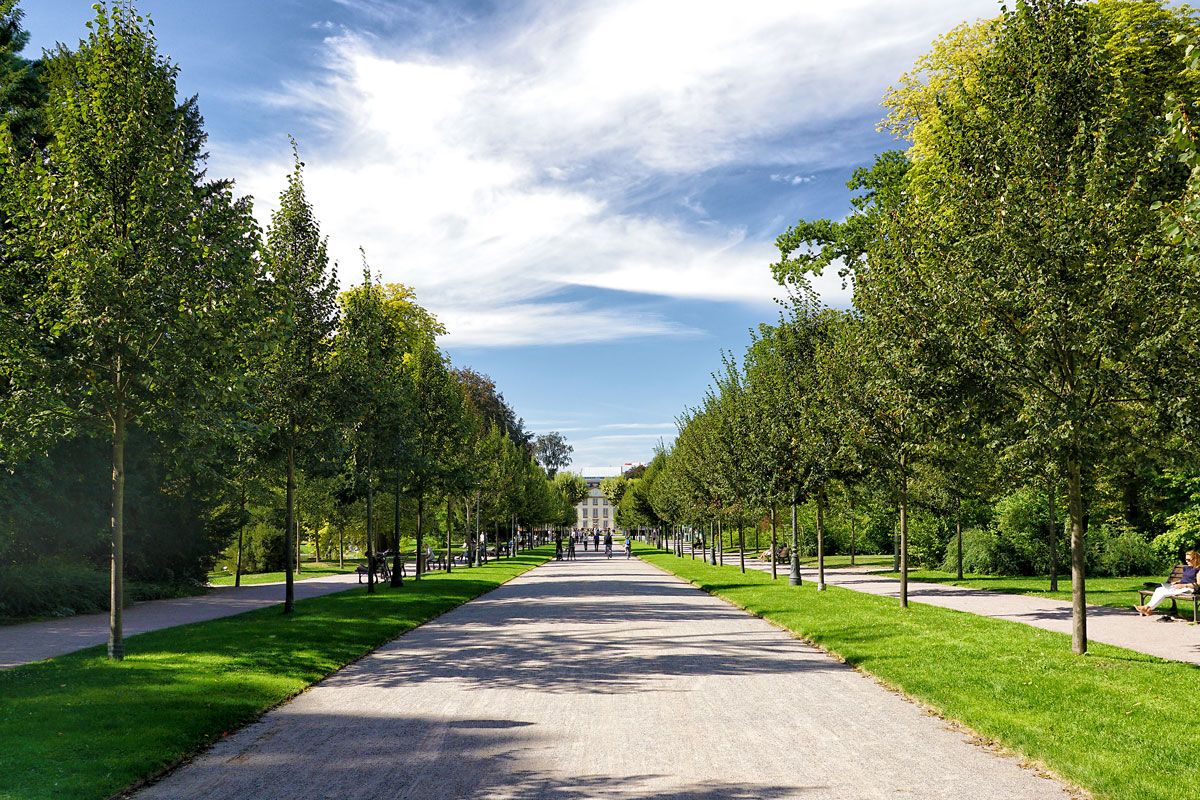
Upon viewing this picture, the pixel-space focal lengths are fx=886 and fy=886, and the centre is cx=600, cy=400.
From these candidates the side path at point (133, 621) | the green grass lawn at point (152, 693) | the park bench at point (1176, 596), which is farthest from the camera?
the park bench at point (1176, 596)

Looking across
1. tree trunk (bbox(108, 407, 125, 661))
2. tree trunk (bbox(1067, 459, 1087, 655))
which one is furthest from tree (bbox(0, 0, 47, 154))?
tree trunk (bbox(1067, 459, 1087, 655))

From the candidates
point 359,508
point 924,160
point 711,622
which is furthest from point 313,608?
point 359,508

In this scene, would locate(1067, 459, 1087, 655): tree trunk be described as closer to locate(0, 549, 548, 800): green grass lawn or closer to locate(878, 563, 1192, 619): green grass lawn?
locate(878, 563, 1192, 619): green grass lawn

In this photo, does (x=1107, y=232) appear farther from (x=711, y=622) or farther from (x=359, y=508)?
(x=359, y=508)

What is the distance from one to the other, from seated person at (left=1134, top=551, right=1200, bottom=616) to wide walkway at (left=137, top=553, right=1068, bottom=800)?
7946 millimetres

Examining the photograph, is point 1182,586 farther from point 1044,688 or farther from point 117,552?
point 117,552

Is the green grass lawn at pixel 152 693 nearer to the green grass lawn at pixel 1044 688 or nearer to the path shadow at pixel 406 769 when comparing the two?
the path shadow at pixel 406 769

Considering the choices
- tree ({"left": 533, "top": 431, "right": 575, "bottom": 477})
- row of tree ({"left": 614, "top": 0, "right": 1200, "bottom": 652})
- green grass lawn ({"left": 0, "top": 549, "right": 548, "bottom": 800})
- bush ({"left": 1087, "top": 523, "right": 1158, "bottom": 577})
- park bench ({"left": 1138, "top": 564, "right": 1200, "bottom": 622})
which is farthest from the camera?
tree ({"left": 533, "top": 431, "right": 575, "bottom": 477})

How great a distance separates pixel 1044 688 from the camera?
32.1 ft

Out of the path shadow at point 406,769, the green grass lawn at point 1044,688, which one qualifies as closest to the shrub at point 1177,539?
the green grass lawn at point 1044,688

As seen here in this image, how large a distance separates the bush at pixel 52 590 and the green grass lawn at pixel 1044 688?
16569 millimetres

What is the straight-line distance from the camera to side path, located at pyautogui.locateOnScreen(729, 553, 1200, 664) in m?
13.5

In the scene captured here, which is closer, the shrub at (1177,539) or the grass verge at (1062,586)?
the grass verge at (1062,586)

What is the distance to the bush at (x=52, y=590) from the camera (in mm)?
19984
